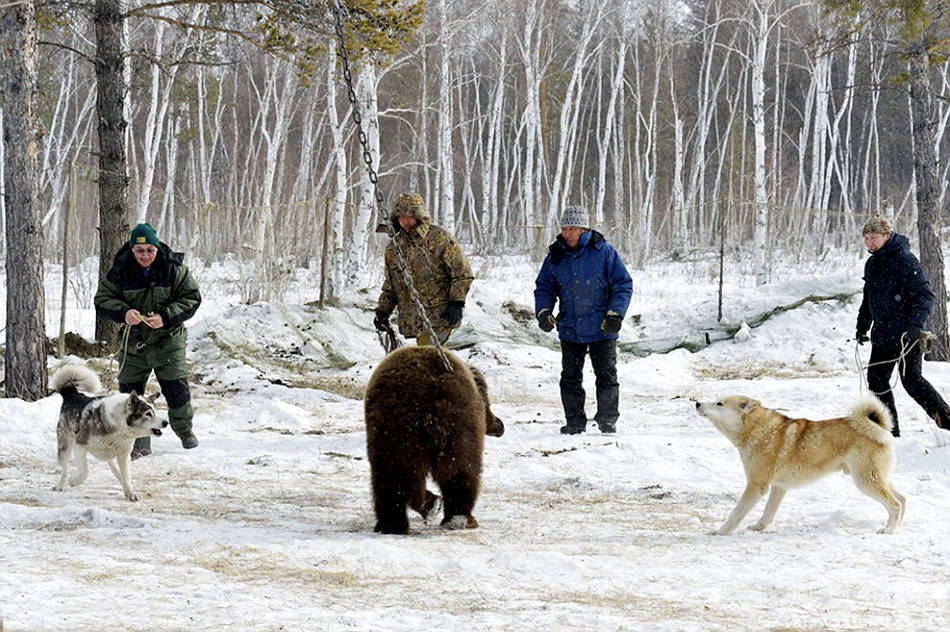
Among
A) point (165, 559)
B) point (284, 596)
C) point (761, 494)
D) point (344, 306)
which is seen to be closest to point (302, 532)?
point (165, 559)

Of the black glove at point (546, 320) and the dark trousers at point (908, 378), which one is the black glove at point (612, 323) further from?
the dark trousers at point (908, 378)

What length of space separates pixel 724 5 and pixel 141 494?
32.9m

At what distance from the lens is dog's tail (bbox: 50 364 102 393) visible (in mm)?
6305

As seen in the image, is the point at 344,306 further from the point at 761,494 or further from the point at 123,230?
the point at 761,494

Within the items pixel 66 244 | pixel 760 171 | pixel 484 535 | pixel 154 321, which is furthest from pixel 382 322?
pixel 760 171

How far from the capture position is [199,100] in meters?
29.0

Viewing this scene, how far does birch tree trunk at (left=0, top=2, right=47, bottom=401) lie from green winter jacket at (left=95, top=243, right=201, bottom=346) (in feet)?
7.77

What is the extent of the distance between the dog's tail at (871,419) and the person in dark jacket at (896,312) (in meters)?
2.45

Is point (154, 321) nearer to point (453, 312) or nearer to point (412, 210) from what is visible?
point (412, 210)

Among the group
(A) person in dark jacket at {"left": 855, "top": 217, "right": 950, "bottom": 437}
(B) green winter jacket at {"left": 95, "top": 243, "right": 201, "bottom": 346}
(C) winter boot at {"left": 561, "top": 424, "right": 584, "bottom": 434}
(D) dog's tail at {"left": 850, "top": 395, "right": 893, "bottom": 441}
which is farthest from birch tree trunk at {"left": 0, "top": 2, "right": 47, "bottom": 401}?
(A) person in dark jacket at {"left": 855, "top": 217, "right": 950, "bottom": 437}

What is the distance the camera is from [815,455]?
16.4 feet

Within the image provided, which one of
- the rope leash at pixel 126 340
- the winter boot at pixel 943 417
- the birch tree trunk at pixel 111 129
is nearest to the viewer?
the rope leash at pixel 126 340

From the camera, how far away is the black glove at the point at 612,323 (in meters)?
7.77

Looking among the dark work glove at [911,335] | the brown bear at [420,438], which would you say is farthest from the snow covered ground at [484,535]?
the dark work glove at [911,335]
